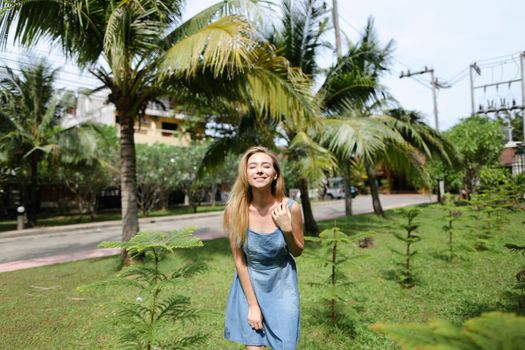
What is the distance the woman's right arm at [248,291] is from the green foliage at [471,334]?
1395mm

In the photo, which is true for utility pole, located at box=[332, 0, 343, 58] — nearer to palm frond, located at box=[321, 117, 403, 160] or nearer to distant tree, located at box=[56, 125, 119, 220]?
palm frond, located at box=[321, 117, 403, 160]

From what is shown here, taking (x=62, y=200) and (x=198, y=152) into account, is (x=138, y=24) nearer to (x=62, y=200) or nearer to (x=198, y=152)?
(x=198, y=152)

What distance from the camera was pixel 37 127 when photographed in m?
13.6

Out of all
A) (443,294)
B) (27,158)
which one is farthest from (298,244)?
(27,158)

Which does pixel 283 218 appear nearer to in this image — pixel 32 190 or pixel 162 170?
pixel 32 190

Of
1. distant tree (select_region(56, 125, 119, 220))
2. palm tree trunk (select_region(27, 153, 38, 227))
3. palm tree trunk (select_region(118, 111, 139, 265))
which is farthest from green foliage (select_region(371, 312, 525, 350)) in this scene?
palm tree trunk (select_region(27, 153, 38, 227))

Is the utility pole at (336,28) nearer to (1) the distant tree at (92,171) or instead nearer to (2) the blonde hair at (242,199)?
(1) the distant tree at (92,171)

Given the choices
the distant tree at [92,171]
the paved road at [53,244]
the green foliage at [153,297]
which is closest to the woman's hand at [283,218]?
the green foliage at [153,297]

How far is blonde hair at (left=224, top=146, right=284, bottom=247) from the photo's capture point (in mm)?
2246

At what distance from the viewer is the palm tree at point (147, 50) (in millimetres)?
5047

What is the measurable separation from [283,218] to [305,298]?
3133 millimetres

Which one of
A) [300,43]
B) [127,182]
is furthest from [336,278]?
[300,43]

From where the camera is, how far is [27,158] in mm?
13977

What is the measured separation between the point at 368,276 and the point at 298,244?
4251 millimetres
